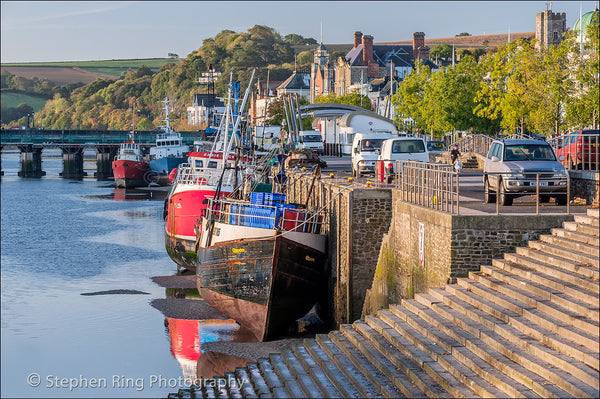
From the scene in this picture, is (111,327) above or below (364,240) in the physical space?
below

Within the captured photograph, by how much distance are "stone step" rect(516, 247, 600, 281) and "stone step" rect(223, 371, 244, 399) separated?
19.6 feet

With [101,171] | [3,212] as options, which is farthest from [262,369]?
[101,171]

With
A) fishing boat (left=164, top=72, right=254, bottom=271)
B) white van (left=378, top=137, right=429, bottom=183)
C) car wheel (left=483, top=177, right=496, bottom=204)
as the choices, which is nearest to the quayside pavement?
car wheel (left=483, top=177, right=496, bottom=204)

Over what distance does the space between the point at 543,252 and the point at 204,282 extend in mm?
13185

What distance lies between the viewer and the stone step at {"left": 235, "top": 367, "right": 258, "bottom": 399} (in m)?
16.3

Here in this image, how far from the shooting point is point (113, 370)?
76.4 ft

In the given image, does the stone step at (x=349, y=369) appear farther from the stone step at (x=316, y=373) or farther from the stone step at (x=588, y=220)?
the stone step at (x=588, y=220)

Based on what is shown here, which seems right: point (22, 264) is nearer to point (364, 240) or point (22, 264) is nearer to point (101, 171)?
point (364, 240)

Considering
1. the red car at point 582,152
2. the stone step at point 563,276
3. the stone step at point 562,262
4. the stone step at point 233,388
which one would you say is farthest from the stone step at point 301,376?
the red car at point 582,152

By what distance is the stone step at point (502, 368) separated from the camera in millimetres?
12117

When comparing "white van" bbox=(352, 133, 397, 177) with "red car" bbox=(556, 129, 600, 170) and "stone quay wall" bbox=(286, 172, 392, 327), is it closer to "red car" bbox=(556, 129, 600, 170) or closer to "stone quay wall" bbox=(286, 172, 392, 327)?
"red car" bbox=(556, 129, 600, 170)

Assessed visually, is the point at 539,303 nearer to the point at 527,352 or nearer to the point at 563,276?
the point at 563,276

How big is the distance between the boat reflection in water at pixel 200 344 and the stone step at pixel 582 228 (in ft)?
29.9

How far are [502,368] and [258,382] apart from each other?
5.30m
